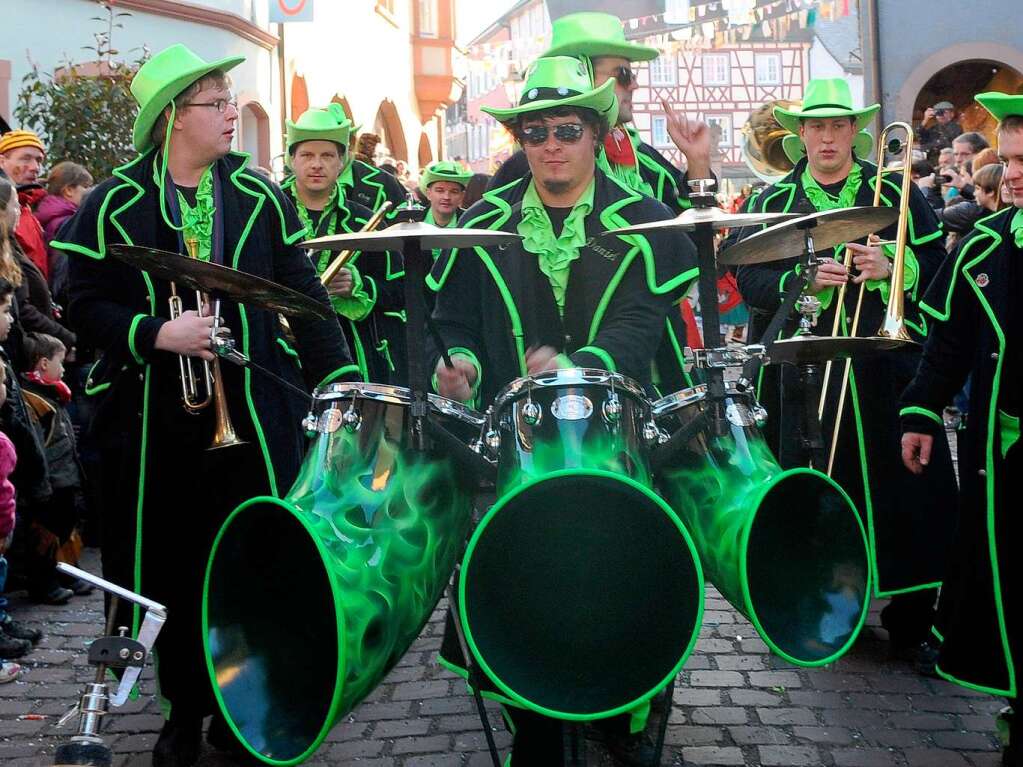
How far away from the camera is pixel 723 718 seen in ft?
15.6

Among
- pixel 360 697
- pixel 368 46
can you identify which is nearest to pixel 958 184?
pixel 360 697

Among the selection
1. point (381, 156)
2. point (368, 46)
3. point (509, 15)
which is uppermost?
point (509, 15)

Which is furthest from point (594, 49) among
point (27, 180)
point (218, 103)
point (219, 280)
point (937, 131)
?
point (937, 131)

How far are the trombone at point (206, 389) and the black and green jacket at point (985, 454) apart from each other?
2.30 metres

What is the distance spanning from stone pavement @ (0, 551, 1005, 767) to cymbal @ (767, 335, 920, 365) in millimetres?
1228

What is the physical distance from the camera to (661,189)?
20.6ft

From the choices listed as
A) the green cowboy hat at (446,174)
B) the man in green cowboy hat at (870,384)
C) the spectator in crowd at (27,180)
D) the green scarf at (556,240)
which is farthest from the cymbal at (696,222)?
the green cowboy hat at (446,174)

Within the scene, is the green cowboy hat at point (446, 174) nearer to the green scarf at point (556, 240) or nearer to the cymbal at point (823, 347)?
the cymbal at point (823, 347)

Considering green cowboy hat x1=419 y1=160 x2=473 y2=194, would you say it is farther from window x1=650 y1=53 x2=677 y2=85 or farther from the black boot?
window x1=650 y1=53 x2=677 y2=85

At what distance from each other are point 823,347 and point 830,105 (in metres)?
1.80

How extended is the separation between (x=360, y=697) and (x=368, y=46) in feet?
79.0

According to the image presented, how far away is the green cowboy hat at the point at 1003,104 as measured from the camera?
4.04m

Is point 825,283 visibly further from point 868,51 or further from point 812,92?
point 868,51

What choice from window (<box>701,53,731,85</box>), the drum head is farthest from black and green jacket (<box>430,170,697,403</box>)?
window (<box>701,53,731,85</box>)
